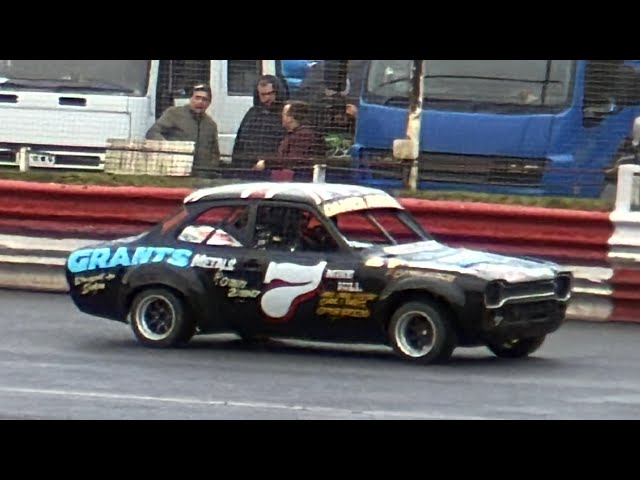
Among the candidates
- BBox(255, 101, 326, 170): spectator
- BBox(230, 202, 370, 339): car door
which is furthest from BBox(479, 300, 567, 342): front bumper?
BBox(255, 101, 326, 170): spectator

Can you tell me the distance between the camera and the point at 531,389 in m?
10.2

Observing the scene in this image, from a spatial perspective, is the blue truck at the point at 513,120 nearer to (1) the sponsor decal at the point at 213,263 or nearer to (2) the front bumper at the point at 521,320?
(1) the sponsor decal at the point at 213,263

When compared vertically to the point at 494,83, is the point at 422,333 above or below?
below

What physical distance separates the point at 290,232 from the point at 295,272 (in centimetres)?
40

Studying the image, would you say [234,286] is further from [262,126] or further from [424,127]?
[424,127]

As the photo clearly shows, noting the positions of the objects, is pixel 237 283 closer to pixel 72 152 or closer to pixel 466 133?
pixel 466 133

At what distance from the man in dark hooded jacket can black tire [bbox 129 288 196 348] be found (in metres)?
4.65

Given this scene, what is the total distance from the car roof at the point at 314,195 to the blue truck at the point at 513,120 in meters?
4.12

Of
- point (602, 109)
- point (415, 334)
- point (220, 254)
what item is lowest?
point (415, 334)

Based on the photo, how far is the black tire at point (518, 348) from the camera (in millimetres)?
11750

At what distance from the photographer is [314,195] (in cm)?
1194

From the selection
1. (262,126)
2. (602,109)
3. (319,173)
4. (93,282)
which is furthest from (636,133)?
(93,282)
